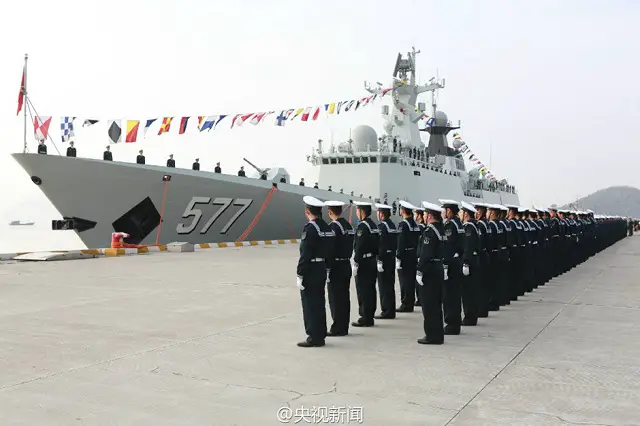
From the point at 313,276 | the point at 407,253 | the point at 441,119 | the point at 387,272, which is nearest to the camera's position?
the point at 313,276

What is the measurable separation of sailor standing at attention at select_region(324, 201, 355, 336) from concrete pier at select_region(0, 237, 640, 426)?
0.21m

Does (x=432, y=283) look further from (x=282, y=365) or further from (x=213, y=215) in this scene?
(x=213, y=215)

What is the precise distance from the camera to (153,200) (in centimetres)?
1769

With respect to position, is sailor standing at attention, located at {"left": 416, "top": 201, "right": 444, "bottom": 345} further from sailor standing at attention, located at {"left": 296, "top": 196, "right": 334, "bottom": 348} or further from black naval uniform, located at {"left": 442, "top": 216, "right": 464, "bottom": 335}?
sailor standing at attention, located at {"left": 296, "top": 196, "right": 334, "bottom": 348}

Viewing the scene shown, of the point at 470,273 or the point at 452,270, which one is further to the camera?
the point at 470,273

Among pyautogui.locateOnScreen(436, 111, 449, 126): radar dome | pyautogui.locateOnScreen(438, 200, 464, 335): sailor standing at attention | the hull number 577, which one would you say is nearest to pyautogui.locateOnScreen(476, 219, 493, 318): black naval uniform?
pyautogui.locateOnScreen(438, 200, 464, 335): sailor standing at attention

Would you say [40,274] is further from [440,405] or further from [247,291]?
[440,405]

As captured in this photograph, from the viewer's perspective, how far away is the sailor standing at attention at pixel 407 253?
7656 millimetres

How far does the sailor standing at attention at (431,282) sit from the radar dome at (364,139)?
21725 mm

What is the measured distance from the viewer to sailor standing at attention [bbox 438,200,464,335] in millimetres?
6383

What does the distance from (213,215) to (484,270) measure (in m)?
13.0

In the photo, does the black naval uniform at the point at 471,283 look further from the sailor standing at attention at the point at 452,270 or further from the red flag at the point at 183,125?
the red flag at the point at 183,125

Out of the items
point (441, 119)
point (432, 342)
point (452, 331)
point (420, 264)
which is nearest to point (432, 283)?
point (420, 264)

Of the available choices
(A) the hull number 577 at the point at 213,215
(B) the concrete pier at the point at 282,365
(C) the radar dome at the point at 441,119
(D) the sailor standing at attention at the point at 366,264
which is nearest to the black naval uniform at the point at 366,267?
(D) the sailor standing at attention at the point at 366,264
